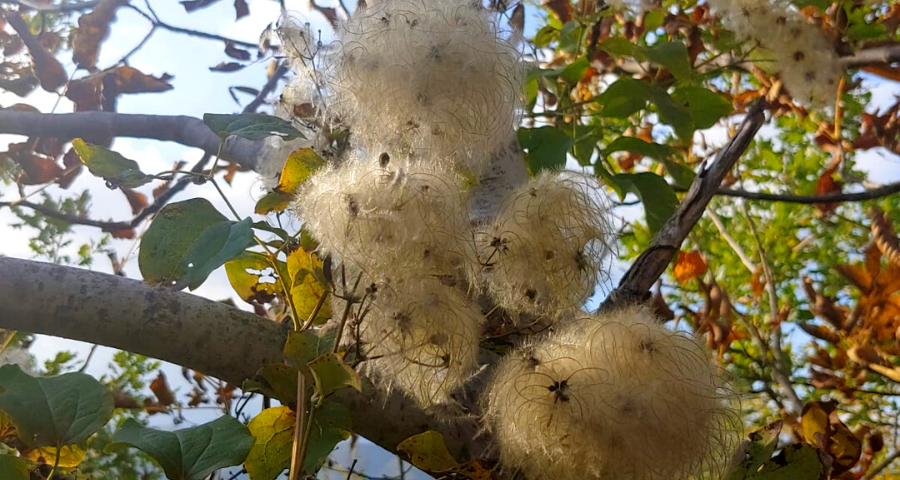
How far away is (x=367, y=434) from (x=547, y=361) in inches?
8.3

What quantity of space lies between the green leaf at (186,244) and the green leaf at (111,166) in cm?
10

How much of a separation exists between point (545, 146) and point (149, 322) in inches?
21.9

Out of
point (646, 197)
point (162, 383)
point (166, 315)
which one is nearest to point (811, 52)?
point (646, 197)

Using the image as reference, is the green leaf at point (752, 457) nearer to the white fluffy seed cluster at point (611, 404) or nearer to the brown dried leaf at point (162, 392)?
the white fluffy seed cluster at point (611, 404)

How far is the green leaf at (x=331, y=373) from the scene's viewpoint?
1.38 feet

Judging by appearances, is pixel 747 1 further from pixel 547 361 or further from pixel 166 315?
pixel 166 315

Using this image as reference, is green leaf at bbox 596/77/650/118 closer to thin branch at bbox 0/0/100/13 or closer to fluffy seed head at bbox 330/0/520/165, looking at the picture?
fluffy seed head at bbox 330/0/520/165

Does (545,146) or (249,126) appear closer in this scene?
(249,126)

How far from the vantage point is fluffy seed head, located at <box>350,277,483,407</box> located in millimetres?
469

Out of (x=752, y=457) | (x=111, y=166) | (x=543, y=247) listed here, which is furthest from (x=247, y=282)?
(x=752, y=457)

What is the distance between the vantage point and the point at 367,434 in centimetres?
61

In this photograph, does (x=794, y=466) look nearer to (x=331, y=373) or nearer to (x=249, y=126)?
(x=331, y=373)

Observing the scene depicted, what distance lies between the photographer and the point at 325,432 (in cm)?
55

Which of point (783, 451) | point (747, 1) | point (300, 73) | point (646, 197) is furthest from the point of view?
point (747, 1)
